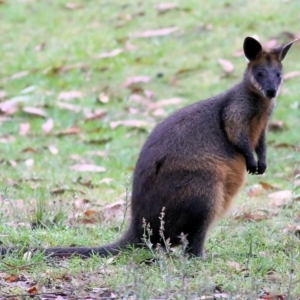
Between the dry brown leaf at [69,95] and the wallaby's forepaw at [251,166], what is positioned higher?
the wallaby's forepaw at [251,166]

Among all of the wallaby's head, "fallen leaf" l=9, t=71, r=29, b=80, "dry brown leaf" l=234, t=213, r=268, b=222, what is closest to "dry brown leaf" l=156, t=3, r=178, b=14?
"fallen leaf" l=9, t=71, r=29, b=80

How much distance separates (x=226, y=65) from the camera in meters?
11.1

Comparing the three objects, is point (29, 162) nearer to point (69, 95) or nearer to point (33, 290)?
point (69, 95)

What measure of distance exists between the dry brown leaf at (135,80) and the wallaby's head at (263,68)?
18.0 feet

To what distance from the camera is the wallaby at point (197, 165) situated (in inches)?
190

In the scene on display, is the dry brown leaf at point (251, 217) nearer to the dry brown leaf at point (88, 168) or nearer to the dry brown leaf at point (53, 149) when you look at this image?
the dry brown leaf at point (88, 168)

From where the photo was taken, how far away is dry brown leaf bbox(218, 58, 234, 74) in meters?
11.0

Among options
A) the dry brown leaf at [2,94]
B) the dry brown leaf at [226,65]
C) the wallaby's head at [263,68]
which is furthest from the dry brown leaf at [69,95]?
the wallaby's head at [263,68]

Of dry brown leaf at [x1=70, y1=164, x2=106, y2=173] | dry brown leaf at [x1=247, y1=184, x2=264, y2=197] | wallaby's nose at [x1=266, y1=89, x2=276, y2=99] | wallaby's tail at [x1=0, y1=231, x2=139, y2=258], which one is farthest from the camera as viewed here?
dry brown leaf at [x1=70, y1=164, x2=106, y2=173]

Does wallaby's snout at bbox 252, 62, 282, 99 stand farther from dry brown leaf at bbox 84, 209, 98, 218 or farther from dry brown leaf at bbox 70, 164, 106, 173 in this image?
dry brown leaf at bbox 70, 164, 106, 173

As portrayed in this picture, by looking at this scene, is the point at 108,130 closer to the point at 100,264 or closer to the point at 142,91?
the point at 142,91

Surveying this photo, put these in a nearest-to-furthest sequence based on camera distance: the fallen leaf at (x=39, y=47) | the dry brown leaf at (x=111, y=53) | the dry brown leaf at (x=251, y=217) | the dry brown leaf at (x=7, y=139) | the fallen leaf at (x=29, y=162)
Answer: the dry brown leaf at (x=251, y=217) < the fallen leaf at (x=29, y=162) < the dry brown leaf at (x=7, y=139) < the dry brown leaf at (x=111, y=53) < the fallen leaf at (x=39, y=47)

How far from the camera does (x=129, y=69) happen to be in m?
11.5

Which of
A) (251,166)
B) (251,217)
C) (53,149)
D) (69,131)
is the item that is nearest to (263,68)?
(251,166)
